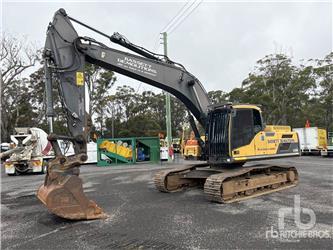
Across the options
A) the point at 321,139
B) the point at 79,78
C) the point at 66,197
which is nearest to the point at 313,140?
the point at 321,139

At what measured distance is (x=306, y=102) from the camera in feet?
142

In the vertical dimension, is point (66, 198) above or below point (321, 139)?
below

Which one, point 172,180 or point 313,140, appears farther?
point 313,140

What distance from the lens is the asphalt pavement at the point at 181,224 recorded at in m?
5.21

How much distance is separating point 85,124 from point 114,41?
2487 millimetres

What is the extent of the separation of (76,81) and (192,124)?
4007 millimetres

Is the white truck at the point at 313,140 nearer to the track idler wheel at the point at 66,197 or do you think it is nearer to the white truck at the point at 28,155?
the white truck at the point at 28,155

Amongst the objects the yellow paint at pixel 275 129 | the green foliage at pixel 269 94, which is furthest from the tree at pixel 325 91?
the yellow paint at pixel 275 129

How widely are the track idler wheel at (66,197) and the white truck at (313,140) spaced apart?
23.2m

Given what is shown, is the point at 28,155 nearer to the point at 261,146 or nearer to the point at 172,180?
the point at 172,180

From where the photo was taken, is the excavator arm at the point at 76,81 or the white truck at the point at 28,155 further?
the white truck at the point at 28,155

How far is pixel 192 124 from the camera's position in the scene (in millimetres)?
10055

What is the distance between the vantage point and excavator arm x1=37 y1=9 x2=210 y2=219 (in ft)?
21.3

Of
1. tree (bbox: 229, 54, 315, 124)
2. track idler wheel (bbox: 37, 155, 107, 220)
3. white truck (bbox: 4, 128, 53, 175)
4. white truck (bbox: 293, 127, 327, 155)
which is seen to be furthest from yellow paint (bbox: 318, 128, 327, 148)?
track idler wheel (bbox: 37, 155, 107, 220)
